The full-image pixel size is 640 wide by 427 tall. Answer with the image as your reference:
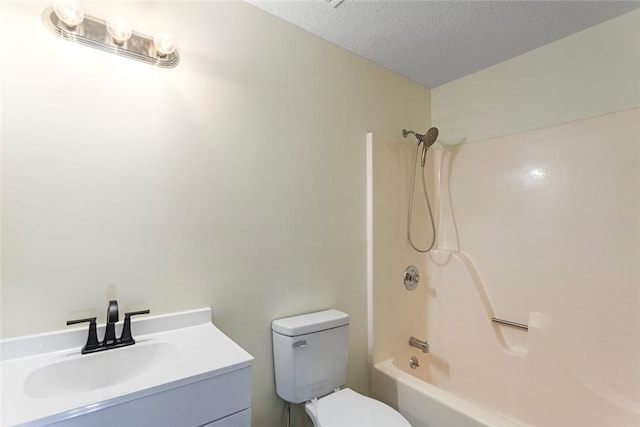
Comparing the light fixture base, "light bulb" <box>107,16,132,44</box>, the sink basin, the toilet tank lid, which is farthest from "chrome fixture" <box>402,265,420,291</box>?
"light bulb" <box>107,16,132,44</box>

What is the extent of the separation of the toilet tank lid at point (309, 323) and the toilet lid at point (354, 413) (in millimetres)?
347

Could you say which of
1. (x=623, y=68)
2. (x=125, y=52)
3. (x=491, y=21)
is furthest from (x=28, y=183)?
(x=623, y=68)

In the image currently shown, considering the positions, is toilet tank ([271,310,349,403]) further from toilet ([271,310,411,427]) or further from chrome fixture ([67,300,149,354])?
chrome fixture ([67,300,149,354])

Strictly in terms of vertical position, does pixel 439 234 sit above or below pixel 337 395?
above

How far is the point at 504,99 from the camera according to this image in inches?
79.0

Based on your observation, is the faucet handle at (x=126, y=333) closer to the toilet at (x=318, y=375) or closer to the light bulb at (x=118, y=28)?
the toilet at (x=318, y=375)

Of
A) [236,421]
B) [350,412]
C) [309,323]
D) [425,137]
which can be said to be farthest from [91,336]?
[425,137]

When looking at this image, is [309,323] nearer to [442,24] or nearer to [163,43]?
[163,43]

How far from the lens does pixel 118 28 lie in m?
1.08

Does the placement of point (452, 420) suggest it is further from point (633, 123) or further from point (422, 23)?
point (422, 23)

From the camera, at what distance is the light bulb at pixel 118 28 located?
1.08 meters

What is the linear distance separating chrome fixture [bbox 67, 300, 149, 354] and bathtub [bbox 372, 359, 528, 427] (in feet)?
4.55

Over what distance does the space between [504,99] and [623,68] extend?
1.84 feet

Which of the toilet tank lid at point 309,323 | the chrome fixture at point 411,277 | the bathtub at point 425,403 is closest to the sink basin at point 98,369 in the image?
the toilet tank lid at point 309,323
